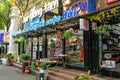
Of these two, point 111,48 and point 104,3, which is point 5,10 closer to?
point 104,3

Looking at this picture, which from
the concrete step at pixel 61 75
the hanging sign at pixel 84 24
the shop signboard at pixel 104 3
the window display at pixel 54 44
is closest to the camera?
the shop signboard at pixel 104 3

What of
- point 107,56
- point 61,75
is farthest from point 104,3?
point 61,75

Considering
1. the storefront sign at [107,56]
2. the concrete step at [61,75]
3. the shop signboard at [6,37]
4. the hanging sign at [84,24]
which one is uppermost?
the shop signboard at [6,37]

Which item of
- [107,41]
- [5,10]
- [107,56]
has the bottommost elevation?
[107,56]

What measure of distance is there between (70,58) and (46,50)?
4517 mm

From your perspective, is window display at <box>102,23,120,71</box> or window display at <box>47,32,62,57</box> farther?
window display at <box>47,32,62,57</box>

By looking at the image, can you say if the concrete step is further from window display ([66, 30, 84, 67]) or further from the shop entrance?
window display ([66, 30, 84, 67])

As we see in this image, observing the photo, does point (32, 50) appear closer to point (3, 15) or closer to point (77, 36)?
point (77, 36)

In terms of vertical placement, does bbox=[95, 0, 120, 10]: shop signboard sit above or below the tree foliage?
below

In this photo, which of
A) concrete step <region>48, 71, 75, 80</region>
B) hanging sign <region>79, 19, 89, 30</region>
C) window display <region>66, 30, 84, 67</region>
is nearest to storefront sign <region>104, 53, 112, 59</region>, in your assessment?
hanging sign <region>79, 19, 89, 30</region>

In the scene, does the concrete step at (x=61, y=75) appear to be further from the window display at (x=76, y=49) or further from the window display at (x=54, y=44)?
the window display at (x=54, y=44)

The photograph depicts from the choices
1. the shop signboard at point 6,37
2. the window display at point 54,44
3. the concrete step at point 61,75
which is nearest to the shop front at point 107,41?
the concrete step at point 61,75

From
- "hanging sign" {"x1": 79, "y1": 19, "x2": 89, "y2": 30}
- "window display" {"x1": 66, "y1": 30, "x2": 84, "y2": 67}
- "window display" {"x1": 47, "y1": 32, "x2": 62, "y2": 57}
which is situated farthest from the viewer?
"window display" {"x1": 47, "y1": 32, "x2": 62, "y2": 57}

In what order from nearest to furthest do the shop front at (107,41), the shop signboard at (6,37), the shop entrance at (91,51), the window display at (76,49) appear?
the shop front at (107,41)
the shop entrance at (91,51)
the window display at (76,49)
the shop signboard at (6,37)
